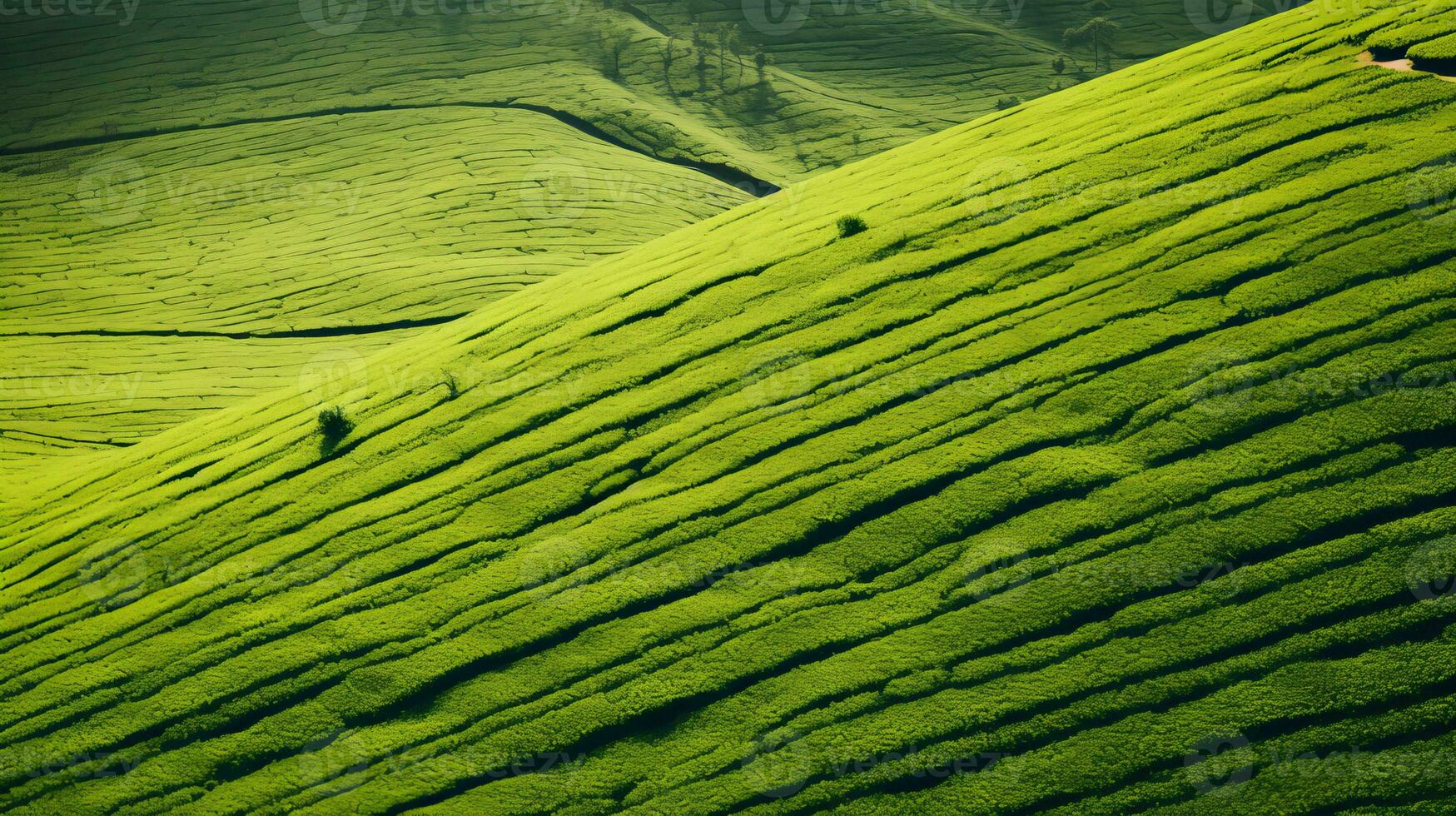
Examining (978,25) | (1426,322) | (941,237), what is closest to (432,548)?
(941,237)

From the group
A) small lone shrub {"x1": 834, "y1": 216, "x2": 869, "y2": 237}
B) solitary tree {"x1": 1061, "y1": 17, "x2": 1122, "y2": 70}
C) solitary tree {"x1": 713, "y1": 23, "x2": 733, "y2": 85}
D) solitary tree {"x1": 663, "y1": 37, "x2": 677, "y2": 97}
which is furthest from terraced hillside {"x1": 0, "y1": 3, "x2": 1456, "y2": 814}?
solitary tree {"x1": 1061, "y1": 17, "x2": 1122, "y2": 70}

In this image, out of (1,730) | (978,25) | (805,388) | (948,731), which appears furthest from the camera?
(978,25)

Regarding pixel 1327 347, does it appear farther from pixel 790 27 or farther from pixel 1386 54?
pixel 790 27

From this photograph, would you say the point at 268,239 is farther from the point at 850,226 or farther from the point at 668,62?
the point at 850,226

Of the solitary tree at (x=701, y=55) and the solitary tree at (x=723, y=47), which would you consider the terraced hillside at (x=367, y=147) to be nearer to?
the solitary tree at (x=701, y=55)

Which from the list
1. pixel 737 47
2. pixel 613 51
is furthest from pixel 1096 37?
pixel 613 51

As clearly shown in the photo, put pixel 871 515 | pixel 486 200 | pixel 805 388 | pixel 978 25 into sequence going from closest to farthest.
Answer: pixel 871 515 → pixel 805 388 → pixel 486 200 → pixel 978 25

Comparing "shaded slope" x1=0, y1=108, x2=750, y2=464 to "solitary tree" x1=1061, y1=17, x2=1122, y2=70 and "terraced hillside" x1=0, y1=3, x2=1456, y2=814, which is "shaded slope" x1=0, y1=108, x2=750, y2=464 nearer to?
"terraced hillside" x1=0, y1=3, x2=1456, y2=814
